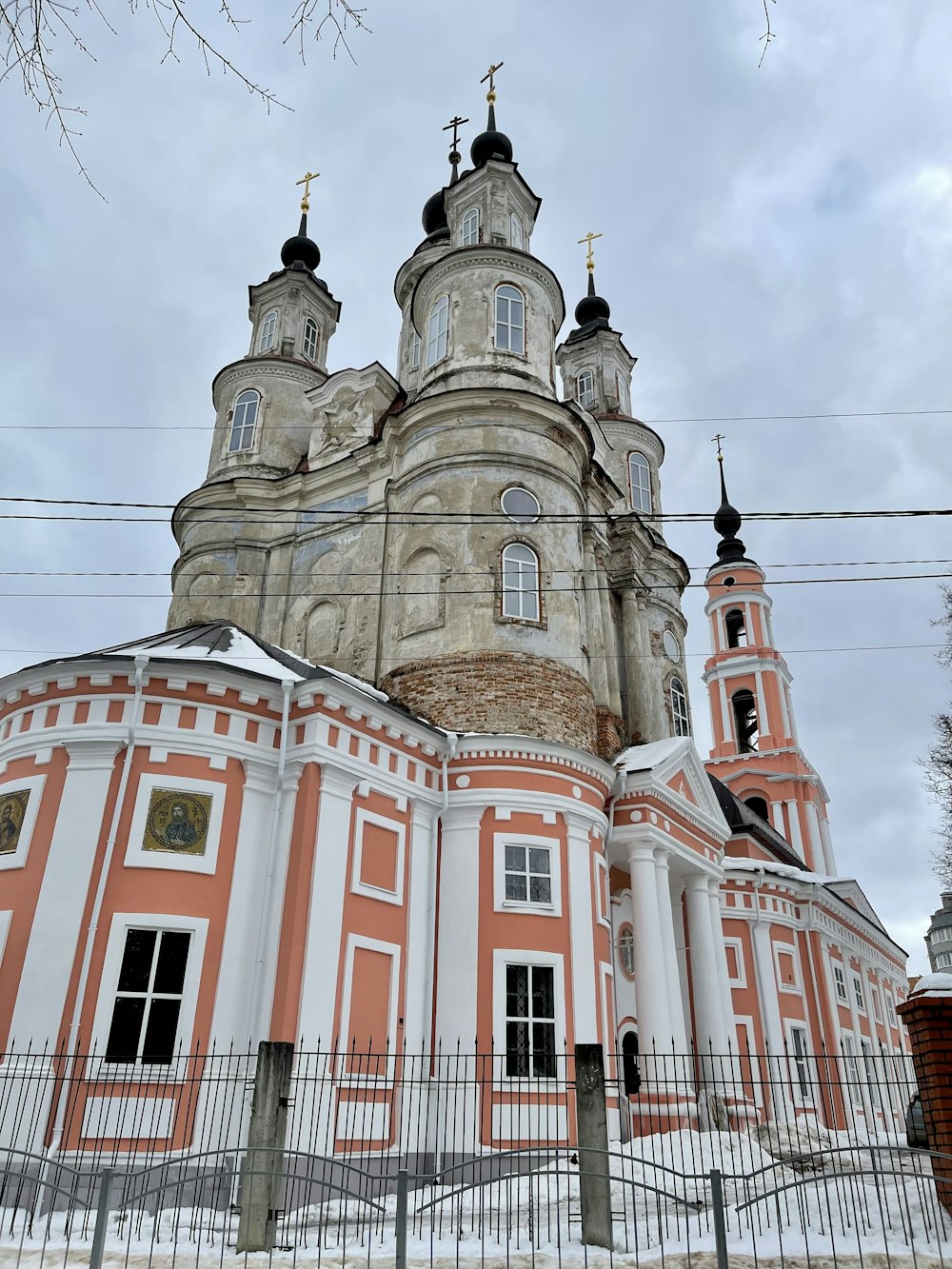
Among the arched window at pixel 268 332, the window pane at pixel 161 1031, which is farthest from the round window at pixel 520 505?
the arched window at pixel 268 332

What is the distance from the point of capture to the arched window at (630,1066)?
826 inches

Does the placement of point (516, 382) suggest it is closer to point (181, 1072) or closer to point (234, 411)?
point (234, 411)

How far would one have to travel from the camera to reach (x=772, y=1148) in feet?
67.5

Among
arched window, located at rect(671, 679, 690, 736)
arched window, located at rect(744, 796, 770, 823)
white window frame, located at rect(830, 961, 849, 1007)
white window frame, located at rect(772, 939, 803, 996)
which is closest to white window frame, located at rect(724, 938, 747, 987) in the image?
white window frame, located at rect(772, 939, 803, 996)

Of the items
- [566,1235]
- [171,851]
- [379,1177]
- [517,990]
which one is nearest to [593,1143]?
[566,1235]

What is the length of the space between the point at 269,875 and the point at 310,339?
72.9 ft

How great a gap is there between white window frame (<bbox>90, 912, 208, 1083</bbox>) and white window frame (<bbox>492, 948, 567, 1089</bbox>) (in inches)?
212

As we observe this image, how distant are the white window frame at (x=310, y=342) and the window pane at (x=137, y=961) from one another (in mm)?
22643

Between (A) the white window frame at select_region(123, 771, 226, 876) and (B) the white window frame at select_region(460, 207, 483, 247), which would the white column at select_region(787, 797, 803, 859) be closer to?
(B) the white window frame at select_region(460, 207, 483, 247)

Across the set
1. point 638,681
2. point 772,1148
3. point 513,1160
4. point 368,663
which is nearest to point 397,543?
point 368,663

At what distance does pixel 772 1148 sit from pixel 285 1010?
39.2ft

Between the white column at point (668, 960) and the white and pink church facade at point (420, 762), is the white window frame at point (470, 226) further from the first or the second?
the white column at point (668, 960)

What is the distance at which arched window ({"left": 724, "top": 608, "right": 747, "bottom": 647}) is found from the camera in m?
49.5

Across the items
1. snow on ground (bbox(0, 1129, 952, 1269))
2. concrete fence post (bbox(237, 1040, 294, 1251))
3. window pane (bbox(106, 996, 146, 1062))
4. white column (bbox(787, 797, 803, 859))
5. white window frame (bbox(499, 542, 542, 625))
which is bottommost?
snow on ground (bbox(0, 1129, 952, 1269))
